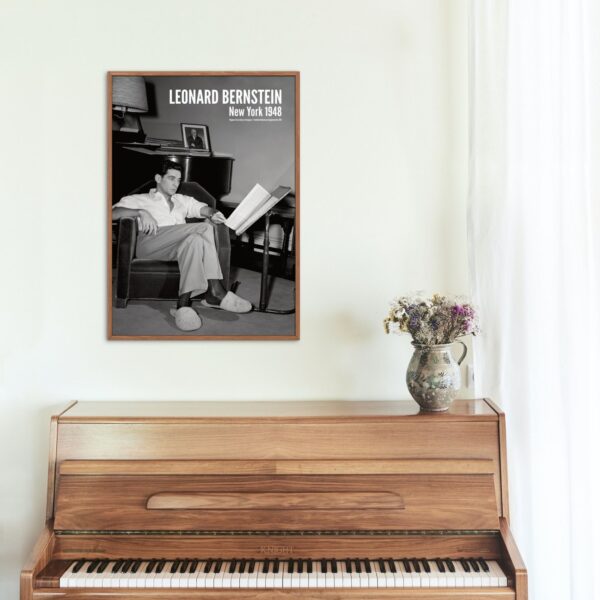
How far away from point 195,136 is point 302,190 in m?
0.44

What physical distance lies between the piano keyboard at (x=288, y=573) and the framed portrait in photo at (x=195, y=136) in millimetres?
1421

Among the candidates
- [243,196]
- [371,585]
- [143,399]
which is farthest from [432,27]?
[371,585]

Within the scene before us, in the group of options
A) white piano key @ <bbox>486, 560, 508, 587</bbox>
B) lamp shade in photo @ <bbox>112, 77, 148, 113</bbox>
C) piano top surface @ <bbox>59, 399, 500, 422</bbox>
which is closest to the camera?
white piano key @ <bbox>486, 560, 508, 587</bbox>

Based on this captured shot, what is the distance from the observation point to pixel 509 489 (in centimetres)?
220

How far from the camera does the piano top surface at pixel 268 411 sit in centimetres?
216

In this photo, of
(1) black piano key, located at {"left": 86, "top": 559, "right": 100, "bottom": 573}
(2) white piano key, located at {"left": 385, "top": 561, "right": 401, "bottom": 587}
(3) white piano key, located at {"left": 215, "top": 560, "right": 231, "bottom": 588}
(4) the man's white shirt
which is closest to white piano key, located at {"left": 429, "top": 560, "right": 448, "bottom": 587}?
(2) white piano key, located at {"left": 385, "top": 561, "right": 401, "bottom": 587}

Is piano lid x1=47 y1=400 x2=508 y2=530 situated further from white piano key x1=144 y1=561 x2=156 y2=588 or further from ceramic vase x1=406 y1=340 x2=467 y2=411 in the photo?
white piano key x1=144 y1=561 x2=156 y2=588

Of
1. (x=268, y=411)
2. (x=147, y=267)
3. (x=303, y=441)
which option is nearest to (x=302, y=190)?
(x=147, y=267)

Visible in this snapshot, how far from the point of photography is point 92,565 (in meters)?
2.04

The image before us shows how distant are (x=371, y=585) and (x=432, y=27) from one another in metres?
1.91

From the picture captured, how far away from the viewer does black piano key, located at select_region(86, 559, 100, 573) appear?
201cm

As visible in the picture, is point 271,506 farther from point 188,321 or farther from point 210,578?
point 188,321

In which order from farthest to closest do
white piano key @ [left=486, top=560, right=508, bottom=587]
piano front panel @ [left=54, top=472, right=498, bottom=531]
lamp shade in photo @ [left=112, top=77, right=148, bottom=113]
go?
lamp shade in photo @ [left=112, top=77, right=148, bottom=113], piano front panel @ [left=54, top=472, right=498, bottom=531], white piano key @ [left=486, top=560, right=508, bottom=587]

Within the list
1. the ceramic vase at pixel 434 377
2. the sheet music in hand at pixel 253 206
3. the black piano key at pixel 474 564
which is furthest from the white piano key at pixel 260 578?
the sheet music in hand at pixel 253 206
